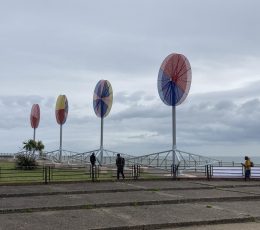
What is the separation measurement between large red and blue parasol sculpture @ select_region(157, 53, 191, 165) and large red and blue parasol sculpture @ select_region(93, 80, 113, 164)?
9.24 m

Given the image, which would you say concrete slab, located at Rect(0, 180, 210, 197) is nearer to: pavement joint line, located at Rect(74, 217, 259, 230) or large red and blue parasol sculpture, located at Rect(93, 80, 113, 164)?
pavement joint line, located at Rect(74, 217, 259, 230)

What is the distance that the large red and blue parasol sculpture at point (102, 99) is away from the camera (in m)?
40.3

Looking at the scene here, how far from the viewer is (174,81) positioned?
3069 centimetres

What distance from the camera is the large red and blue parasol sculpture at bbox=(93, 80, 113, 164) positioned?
1588 inches

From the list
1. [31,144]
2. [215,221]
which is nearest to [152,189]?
[215,221]

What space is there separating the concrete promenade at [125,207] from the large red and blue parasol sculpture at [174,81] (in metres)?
10.1

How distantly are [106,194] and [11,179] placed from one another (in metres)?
7.99

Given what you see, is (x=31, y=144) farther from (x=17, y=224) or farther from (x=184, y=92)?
(x=17, y=224)

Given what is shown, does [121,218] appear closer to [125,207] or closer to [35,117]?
[125,207]

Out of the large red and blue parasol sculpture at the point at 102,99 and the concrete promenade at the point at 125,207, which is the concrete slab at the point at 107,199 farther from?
the large red and blue parasol sculpture at the point at 102,99

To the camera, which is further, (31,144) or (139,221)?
(31,144)

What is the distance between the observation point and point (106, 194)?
710 inches

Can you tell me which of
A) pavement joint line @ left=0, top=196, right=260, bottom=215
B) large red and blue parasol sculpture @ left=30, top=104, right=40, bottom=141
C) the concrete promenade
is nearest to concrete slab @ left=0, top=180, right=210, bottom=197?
the concrete promenade

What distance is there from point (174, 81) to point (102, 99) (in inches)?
455
